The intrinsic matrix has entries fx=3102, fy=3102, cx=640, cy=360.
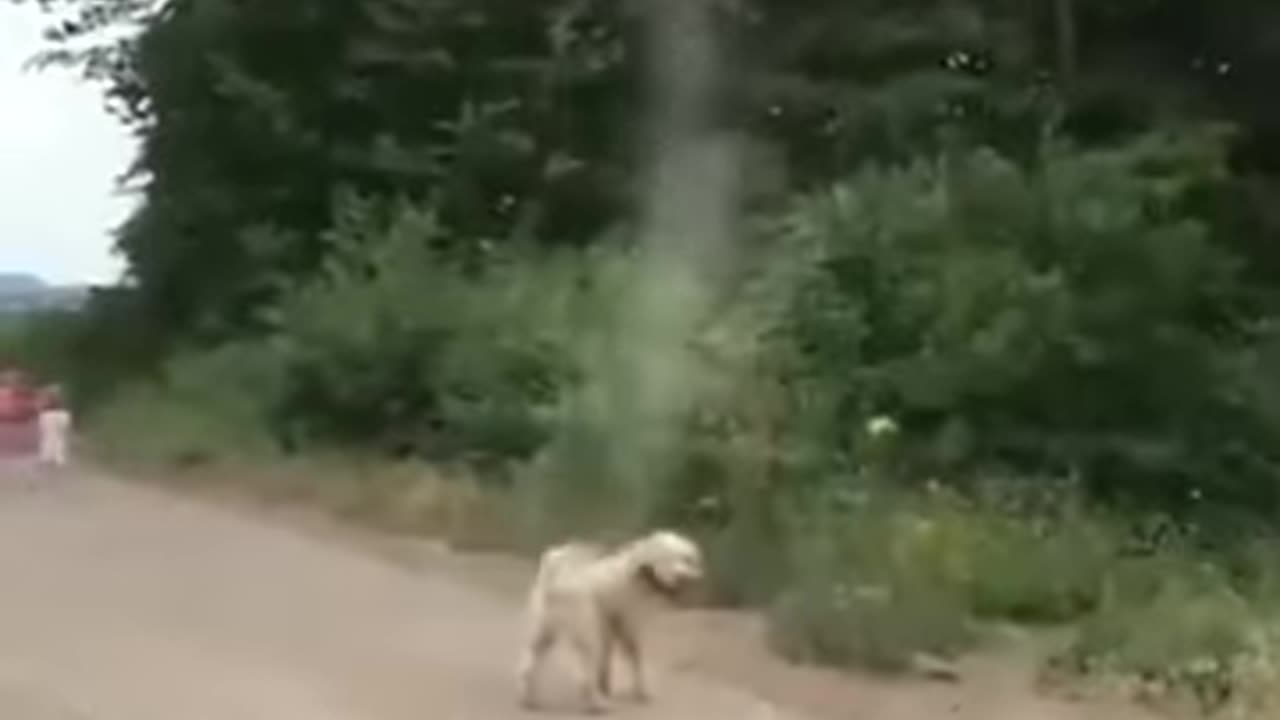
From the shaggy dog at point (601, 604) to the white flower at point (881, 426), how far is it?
6277 mm

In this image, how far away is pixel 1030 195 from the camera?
2077 cm

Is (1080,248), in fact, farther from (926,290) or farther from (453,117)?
(453,117)

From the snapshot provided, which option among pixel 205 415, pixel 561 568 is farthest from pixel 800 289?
pixel 561 568

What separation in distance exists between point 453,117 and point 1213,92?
7.37 metres

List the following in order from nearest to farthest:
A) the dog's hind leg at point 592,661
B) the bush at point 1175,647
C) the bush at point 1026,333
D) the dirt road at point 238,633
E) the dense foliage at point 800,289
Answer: the dog's hind leg at point 592,661 < the dirt road at point 238,633 < the bush at point 1175,647 < the dense foliage at point 800,289 < the bush at point 1026,333

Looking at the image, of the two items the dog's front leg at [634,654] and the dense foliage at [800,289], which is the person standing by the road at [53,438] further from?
the dog's front leg at [634,654]

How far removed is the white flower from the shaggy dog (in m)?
6.28

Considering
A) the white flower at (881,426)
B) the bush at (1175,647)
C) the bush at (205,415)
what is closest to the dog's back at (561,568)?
the bush at (1175,647)

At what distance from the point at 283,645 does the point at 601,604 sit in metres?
2.40

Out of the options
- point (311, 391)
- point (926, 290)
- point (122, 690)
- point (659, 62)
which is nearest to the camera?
point (122, 690)

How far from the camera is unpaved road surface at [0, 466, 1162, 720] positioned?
1232 centimetres

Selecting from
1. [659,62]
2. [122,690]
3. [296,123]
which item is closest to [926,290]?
[122,690]

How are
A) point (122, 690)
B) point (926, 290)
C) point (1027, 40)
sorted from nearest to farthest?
point (122, 690)
point (926, 290)
point (1027, 40)

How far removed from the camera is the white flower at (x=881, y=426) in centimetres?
1862
